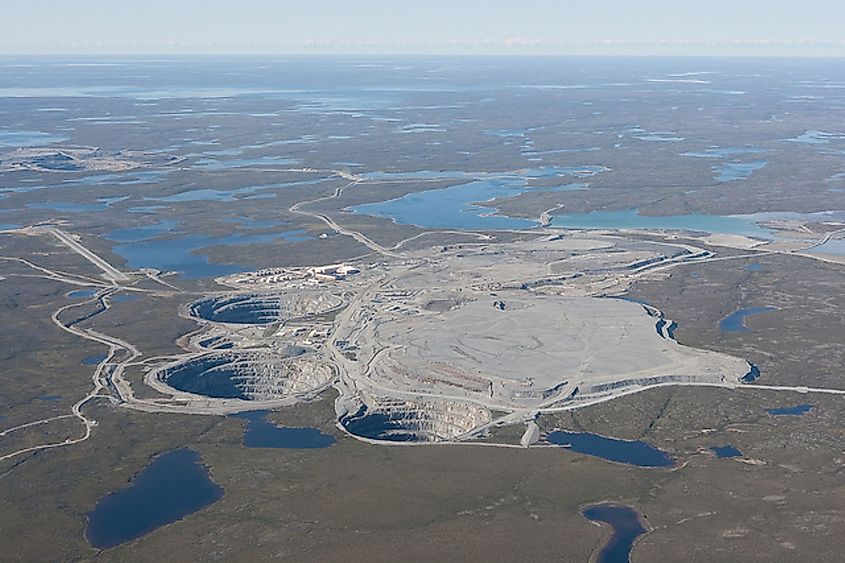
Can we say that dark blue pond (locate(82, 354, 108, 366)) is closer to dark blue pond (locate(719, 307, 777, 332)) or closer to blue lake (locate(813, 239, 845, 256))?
dark blue pond (locate(719, 307, 777, 332))

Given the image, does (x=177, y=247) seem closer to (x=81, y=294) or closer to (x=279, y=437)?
(x=81, y=294)

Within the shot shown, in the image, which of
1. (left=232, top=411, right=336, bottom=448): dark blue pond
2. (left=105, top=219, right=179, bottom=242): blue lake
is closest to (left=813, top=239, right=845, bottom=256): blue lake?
(left=232, top=411, right=336, bottom=448): dark blue pond

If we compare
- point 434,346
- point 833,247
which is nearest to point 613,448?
point 434,346

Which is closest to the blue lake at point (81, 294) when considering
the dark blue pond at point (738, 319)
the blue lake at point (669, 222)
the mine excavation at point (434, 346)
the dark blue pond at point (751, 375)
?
the mine excavation at point (434, 346)

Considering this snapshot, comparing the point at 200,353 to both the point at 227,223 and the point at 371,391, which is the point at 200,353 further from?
the point at 227,223

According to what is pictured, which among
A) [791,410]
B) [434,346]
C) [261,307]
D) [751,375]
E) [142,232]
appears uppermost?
[434,346]

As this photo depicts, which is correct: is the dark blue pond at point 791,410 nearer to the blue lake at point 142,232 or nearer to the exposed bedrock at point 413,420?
the exposed bedrock at point 413,420

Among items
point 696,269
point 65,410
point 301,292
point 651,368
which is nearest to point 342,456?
point 65,410
